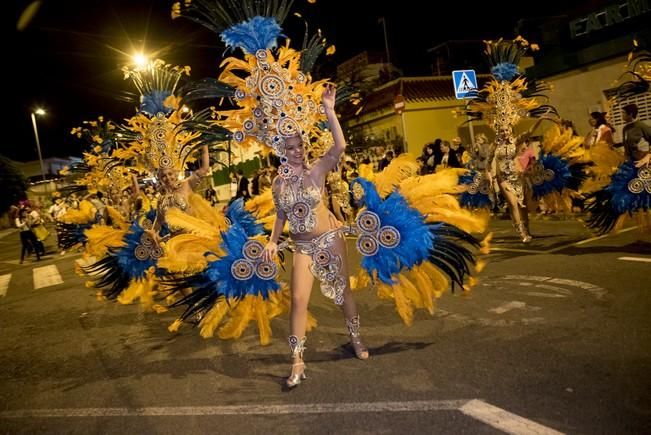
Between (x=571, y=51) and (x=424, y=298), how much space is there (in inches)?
597

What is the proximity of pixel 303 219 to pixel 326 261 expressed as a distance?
1.23 feet

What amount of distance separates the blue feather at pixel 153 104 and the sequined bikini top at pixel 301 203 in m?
3.20

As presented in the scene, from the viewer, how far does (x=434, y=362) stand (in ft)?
12.9

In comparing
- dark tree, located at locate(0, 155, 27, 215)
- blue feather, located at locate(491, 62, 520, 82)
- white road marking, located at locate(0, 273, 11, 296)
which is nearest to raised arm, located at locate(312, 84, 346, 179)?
blue feather, located at locate(491, 62, 520, 82)

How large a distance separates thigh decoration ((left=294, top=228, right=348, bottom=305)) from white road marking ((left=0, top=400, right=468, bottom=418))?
0.88m

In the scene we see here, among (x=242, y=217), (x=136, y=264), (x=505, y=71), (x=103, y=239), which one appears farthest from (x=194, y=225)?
(x=505, y=71)

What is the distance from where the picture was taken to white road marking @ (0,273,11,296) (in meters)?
10.9

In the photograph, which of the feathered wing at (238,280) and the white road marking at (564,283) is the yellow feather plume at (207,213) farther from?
the white road marking at (564,283)

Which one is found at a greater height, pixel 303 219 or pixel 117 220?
pixel 117 220

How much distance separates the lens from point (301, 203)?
12.9ft

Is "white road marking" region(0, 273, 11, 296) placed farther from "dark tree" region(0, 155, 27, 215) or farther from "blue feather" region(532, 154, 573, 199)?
"dark tree" region(0, 155, 27, 215)

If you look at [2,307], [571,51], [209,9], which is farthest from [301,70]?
[571,51]

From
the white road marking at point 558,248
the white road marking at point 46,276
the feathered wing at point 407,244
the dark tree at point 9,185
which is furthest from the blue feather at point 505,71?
the dark tree at point 9,185

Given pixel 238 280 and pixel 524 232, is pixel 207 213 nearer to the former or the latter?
pixel 238 280
